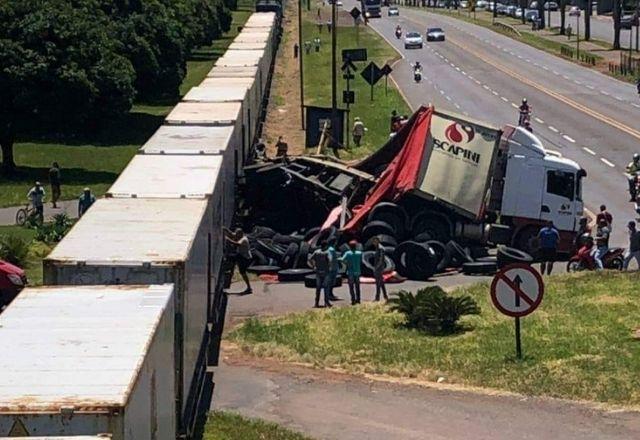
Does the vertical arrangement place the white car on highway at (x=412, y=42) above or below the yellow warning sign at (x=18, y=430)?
below

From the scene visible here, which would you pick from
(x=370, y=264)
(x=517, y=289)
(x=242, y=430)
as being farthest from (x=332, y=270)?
(x=242, y=430)

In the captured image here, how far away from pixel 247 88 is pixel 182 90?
100 feet

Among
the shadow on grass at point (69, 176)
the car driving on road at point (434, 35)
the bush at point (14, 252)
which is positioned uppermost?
the bush at point (14, 252)

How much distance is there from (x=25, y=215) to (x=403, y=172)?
1073cm

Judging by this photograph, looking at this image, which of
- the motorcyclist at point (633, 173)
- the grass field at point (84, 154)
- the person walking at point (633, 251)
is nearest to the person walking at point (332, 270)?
the person walking at point (633, 251)

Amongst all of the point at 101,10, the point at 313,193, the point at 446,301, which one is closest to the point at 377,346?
the point at 446,301

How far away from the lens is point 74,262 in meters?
15.0

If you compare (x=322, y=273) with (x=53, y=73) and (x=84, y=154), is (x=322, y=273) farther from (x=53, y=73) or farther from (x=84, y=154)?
(x=84, y=154)

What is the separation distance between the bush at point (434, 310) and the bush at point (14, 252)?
10.3m

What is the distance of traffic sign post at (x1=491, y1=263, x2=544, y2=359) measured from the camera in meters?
18.7

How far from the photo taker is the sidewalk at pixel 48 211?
38500mm

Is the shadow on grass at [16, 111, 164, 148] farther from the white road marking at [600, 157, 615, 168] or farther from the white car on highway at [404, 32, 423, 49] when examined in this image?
the white car on highway at [404, 32, 423, 49]

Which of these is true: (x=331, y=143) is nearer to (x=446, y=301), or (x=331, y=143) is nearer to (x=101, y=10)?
(x=101, y=10)

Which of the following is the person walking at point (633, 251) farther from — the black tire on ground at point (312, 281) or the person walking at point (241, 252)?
the person walking at point (241, 252)
